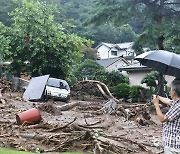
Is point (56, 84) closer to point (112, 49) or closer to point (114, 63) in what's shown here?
point (114, 63)

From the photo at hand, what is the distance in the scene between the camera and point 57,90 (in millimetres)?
24109

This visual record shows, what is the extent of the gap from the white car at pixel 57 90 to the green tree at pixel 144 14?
247 inches

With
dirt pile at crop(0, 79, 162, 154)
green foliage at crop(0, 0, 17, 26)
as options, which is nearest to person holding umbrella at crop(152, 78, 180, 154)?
dirt pile at crop(0, 79, 162, 154)

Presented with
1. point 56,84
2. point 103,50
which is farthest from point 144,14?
point 103,50

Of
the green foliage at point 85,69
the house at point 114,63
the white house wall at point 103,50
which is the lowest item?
the green foliage at point 85,69

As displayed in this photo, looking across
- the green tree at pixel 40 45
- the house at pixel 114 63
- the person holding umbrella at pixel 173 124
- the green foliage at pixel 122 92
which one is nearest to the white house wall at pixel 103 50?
the house at pixel 114 63

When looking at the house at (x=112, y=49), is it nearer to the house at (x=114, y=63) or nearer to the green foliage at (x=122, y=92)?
the house at (x=114, y=63)

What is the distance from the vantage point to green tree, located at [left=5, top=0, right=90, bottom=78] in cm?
2997

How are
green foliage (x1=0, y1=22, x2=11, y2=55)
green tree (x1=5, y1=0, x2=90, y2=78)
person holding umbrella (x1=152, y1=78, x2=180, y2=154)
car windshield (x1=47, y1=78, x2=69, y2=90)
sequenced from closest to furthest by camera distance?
person holding umbrella (x1=152, y1=78, x2=180, y2=154), car windshield (x1=47, y1=78, x2=69, y2=90), green foliage (x1=0, y1=22, x2=11, y2=55), green tree (x1=5, y1=0, x2=90, y2=78)

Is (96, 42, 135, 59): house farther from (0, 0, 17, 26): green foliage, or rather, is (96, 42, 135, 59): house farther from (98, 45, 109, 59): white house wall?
(0, 0, 17, 26): green foliage

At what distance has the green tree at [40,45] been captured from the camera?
29969mm

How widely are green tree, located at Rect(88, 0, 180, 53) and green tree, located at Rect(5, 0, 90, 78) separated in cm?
364

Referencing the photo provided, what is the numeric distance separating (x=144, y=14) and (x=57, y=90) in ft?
27.7

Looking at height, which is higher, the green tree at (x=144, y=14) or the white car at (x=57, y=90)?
the green tree at (x=144, y=14)
